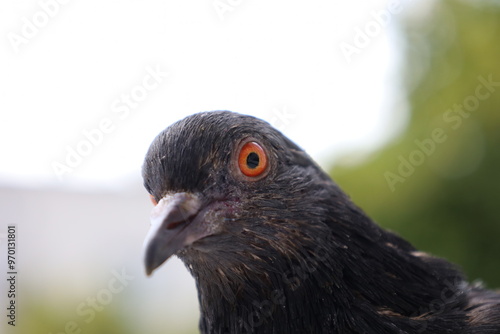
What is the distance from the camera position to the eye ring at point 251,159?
260 cm

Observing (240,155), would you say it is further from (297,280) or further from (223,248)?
(297,280)

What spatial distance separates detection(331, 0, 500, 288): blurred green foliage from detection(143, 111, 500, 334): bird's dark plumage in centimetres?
684

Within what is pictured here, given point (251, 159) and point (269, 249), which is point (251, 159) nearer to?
point (251, 159)

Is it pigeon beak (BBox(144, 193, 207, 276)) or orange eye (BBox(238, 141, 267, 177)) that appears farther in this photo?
orange eye (BBox(238, 141, 267, 177))

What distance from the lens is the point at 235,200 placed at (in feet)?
8.44

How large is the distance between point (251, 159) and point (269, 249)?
51 cm

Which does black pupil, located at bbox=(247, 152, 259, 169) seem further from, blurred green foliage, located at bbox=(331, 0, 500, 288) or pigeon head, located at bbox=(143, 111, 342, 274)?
blurred green foliage, located at bbox=(331, 0, 500, 288)

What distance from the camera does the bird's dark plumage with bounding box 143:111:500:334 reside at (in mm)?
2520

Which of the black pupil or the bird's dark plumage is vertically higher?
the black pupil

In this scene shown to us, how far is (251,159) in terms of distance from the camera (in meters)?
2.62

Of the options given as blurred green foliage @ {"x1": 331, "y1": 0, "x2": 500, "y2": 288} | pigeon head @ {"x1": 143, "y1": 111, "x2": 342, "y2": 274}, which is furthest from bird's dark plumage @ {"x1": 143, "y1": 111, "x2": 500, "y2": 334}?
blurred green foliage @ {"x1": 331, "y1": 0, "x2": 500, "y2": 288}

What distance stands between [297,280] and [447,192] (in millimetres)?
7520

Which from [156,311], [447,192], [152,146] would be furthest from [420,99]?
[152,146]

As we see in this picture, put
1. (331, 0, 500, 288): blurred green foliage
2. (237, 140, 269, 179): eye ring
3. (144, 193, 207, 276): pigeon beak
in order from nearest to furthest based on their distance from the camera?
(144, 193, 207, 276): pigeon beak → (237, 140, 269, 179): eye ring → (331, 0, 500, 288): blurred green foliage
